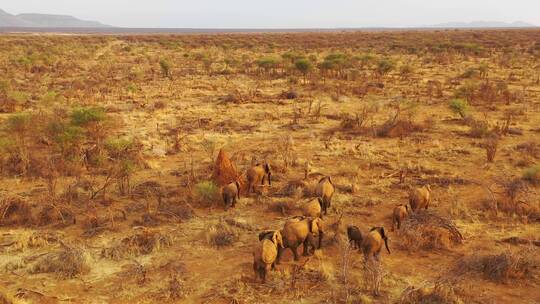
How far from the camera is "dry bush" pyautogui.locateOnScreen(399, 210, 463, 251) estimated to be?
7.85 meters

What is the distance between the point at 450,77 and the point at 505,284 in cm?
2219

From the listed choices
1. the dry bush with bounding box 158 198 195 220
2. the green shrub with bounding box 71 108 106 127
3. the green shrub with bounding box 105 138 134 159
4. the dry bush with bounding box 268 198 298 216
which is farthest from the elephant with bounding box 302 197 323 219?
the green shrub with bounding box 71 108 106 127

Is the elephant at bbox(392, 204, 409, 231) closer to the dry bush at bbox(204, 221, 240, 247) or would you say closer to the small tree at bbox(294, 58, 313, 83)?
the dry bush at bbox(204, 221, 240, 247)

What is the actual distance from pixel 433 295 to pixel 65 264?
5.28 metres

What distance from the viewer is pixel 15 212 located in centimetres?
919

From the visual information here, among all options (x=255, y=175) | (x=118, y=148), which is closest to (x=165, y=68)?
(x=118, y=148)

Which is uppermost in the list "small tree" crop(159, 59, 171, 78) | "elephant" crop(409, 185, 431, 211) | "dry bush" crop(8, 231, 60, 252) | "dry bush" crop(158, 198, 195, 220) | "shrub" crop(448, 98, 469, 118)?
"small tree" crop(159, 59, 171, 78)

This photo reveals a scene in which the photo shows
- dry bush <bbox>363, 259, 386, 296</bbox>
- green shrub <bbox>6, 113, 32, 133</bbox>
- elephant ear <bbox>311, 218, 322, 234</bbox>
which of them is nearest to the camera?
dry bush <bbox>363, 259, 386, 296</bbox>

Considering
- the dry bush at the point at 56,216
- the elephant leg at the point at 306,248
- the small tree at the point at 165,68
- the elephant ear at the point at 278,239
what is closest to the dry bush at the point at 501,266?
the elephant leg at the point at 306,248

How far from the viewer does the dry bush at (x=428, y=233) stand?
7.85 m

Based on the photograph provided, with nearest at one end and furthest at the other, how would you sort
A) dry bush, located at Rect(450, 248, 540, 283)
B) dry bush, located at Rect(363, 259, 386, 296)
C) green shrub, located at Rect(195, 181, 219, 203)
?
dry bush, located at Rect(363, 259, 386, 296)
dry bush, located at Rect(450, 248, 540, 283)
green shrub, located at Rect(195, 181, 219, 203)

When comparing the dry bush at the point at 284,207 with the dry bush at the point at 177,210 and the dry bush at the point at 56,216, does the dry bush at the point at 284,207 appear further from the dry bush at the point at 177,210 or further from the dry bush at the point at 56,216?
the dry bush at the point at 56,216

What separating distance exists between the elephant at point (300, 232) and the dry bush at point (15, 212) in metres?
4.99

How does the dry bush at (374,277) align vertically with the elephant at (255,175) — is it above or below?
below
